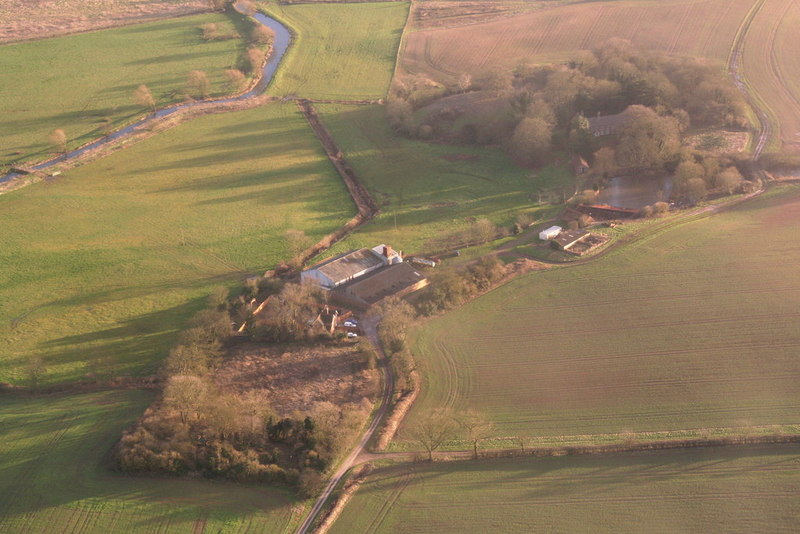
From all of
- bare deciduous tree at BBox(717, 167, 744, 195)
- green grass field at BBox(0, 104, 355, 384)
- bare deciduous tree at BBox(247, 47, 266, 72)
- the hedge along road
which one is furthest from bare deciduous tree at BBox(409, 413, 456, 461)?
bare deciduous tree at BBox(247, 47, 266, 72)

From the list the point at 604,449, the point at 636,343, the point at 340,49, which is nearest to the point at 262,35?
the point at 340,49

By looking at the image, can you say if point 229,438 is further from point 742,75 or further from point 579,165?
point 742,75

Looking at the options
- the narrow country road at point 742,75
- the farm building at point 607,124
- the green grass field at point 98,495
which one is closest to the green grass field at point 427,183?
the farm building at point 607,124

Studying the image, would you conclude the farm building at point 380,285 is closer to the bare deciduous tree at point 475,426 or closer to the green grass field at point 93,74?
the bare deciduous tree at point 475,426

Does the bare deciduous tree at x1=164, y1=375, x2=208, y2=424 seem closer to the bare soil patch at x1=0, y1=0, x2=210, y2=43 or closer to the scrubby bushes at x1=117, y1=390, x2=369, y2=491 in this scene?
the scrubby bushes at x1=117, y1=390, x2=369, y2=491

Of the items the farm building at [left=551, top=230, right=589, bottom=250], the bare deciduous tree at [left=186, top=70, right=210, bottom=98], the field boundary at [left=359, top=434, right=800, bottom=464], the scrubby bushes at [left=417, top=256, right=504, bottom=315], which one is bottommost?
the field boundary at [left=359, top=434, right=800, bottom=464]
